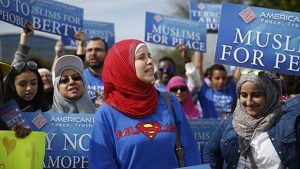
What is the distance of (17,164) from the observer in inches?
140

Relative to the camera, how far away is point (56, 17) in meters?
7.17

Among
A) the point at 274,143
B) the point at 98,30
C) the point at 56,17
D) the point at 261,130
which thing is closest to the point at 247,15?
the point at 261,130

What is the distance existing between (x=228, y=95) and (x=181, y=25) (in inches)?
50.1

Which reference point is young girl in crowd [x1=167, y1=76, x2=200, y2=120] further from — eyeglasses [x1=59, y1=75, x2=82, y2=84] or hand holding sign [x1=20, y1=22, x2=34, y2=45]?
eyeglasses [x1=59, y1=75, x2=82, y2=84]

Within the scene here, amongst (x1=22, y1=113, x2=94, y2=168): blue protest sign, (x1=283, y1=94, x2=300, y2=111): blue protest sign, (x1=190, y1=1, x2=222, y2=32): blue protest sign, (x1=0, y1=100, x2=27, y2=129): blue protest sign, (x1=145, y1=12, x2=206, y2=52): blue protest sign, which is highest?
(x1=190, y1=1, x2=222, y2=32): blue protest sign

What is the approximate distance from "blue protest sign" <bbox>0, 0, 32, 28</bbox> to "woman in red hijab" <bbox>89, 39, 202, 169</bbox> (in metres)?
1.65

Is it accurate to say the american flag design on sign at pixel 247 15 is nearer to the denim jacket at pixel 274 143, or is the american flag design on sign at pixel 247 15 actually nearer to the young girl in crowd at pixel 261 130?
the young girl in crowd at pixel 261 130

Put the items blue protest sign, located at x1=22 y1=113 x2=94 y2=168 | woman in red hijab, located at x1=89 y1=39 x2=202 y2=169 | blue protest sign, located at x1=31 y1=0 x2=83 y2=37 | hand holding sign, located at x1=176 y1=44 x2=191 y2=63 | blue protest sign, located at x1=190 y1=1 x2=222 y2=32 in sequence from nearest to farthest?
woman in red hijab, located at x1=89 y1=39 x2=202 y2=169 → blue protest sign, located at x1=22 y1=113 x2=94 y2=168 → blue protest sign, located at x1=31 y1=0 x2=83 y2=37 → hand holding sign, located at x1=176 y1=44 x2=191 y2=63 → blue protest sign, located at x1=190 y1=1 x2=222 y2=32

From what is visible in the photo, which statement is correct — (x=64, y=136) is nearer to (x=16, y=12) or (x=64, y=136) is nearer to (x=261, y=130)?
(x=16, y=12)

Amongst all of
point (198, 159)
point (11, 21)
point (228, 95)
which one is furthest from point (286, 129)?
point (228, 95)

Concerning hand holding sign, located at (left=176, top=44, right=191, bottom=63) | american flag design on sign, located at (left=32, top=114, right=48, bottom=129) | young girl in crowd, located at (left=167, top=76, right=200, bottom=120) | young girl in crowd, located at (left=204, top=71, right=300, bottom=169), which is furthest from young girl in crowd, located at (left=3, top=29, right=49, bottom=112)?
hand holding sign, located at (left=176, top=44, right=191, bottom=63)

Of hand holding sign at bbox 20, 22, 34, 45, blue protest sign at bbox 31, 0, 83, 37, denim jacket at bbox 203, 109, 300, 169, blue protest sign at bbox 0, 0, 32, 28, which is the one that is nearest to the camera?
denim jacket at bbox 203, 109, 300, 169

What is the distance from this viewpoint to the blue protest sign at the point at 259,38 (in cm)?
457

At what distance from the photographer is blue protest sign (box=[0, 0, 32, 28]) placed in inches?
195
